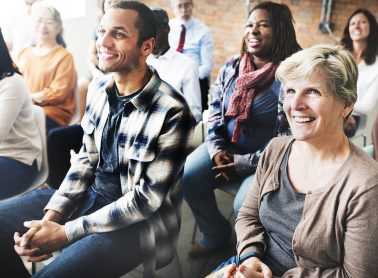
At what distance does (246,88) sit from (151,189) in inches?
A: 29.4

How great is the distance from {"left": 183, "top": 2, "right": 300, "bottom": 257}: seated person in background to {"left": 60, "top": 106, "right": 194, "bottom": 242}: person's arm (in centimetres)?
49

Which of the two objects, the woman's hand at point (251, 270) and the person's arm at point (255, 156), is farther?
the person's arm at point (255, 156)

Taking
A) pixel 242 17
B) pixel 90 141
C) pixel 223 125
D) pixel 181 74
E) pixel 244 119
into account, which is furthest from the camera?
pixel 242 17

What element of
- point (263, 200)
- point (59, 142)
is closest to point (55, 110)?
point (59, 142)

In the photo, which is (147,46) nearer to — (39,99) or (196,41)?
(39,99)

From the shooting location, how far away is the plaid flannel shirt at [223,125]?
1.66 meters

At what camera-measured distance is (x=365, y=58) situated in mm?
2430

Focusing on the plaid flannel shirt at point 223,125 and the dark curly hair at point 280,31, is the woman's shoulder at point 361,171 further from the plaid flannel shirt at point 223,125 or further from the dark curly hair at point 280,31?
the dark curly hair at point 280,31

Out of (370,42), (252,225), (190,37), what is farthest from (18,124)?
(370,42)

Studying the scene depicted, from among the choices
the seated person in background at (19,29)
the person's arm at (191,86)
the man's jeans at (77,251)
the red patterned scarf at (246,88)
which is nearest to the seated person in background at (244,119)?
the red patterned scarf at (246,88)

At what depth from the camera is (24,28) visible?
3117mm

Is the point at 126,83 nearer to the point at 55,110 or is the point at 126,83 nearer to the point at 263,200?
the point at 263,200

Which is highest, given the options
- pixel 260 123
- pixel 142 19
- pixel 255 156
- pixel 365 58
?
pixel 142 19

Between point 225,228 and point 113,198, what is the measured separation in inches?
30.0
